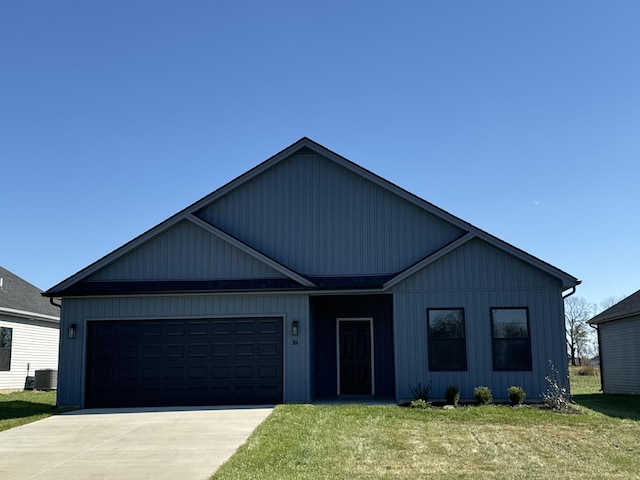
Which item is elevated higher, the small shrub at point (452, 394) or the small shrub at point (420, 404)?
the small shrub at point (452, 394)

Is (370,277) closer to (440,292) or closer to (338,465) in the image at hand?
(440,292)

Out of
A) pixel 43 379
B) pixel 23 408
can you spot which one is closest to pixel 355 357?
pixel 23 408

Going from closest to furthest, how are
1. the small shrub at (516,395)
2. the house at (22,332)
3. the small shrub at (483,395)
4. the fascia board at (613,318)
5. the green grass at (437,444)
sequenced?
the green grass at (437,444) → the small shrub at (516,395) → the small shrub at (483,395) → the fascia board at (613,318) → the house at (22,332)

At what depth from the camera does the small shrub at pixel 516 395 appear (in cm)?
1645

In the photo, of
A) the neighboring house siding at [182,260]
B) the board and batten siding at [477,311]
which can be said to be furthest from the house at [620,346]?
the neighboring house siding at [182,260]

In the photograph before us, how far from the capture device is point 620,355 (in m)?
25.1

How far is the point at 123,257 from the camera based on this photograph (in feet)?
62.2

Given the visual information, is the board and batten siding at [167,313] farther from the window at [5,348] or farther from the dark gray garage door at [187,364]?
the window at [5,348]

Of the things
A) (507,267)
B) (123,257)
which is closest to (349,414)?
(507,267)

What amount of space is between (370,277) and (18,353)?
16185mm

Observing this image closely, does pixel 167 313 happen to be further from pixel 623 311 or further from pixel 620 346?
pixel 620 346

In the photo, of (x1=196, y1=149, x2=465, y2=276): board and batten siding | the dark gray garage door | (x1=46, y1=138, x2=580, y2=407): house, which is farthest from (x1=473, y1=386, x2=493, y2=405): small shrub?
the dark gray garage door

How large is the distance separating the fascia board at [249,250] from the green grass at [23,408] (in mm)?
6112

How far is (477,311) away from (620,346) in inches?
409
